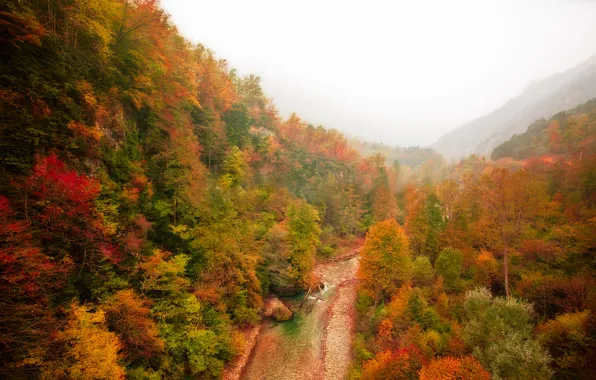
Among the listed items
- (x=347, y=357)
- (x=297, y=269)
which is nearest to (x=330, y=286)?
(x=297, y=269)

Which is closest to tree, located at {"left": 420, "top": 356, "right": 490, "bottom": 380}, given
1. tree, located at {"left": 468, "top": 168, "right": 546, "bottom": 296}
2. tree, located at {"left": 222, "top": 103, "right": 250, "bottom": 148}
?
tree, located at {"left": 468, "top": 168, "right": 546, "bottom": 296}

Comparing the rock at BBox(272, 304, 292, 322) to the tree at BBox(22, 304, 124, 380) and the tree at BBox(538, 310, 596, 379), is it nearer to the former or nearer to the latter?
the tree at BBox(22, 304, 124, 380)

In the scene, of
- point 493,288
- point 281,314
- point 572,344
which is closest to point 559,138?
point 493,288

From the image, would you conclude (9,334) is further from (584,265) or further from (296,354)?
(584,265)

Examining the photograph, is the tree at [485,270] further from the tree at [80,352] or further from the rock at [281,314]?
the tree at [80,352]

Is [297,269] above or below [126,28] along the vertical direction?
below

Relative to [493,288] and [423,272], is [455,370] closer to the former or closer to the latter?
[423,272]

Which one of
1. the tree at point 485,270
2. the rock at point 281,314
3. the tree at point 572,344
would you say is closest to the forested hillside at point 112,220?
the rock at point 281,314
